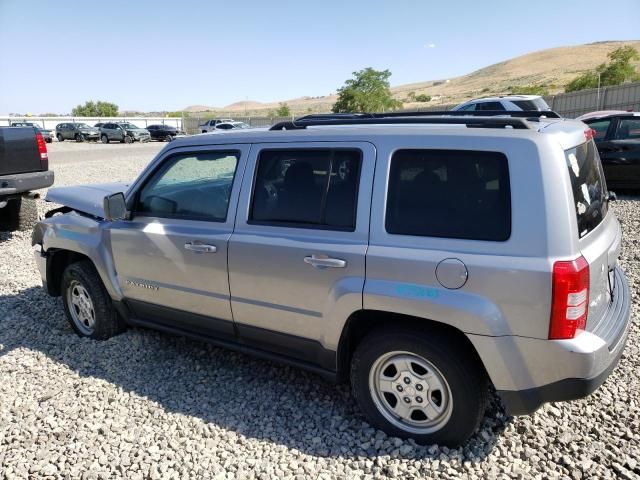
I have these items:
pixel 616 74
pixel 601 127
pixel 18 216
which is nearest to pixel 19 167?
pixel 18 216

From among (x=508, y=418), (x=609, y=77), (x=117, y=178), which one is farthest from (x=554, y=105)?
(x=508, y=418)

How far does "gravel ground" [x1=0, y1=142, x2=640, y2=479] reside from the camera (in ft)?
9.18

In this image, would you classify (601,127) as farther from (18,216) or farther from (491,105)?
(18,216)

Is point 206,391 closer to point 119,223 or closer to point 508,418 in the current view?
point 119,223

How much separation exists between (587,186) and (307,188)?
5.29 feet

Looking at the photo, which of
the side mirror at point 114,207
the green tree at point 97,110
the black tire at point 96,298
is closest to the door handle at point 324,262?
the side mirror at point 114,207

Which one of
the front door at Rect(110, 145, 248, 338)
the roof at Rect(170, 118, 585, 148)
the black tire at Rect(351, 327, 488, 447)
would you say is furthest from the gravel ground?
the roof at Rect(170, 118, 585, 148)

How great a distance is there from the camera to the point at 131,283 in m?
4.02

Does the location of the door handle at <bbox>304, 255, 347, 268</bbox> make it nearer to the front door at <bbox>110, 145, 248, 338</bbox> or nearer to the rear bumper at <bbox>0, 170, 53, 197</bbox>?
the front door at <bbox>110, 145, 248, 338</bbox>

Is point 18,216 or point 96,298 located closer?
point 96,298

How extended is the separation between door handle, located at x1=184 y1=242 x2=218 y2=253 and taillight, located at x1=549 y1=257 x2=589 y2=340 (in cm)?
210

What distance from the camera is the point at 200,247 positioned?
3441 millimetres

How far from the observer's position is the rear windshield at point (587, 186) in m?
2.54

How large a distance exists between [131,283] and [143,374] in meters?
0.73
